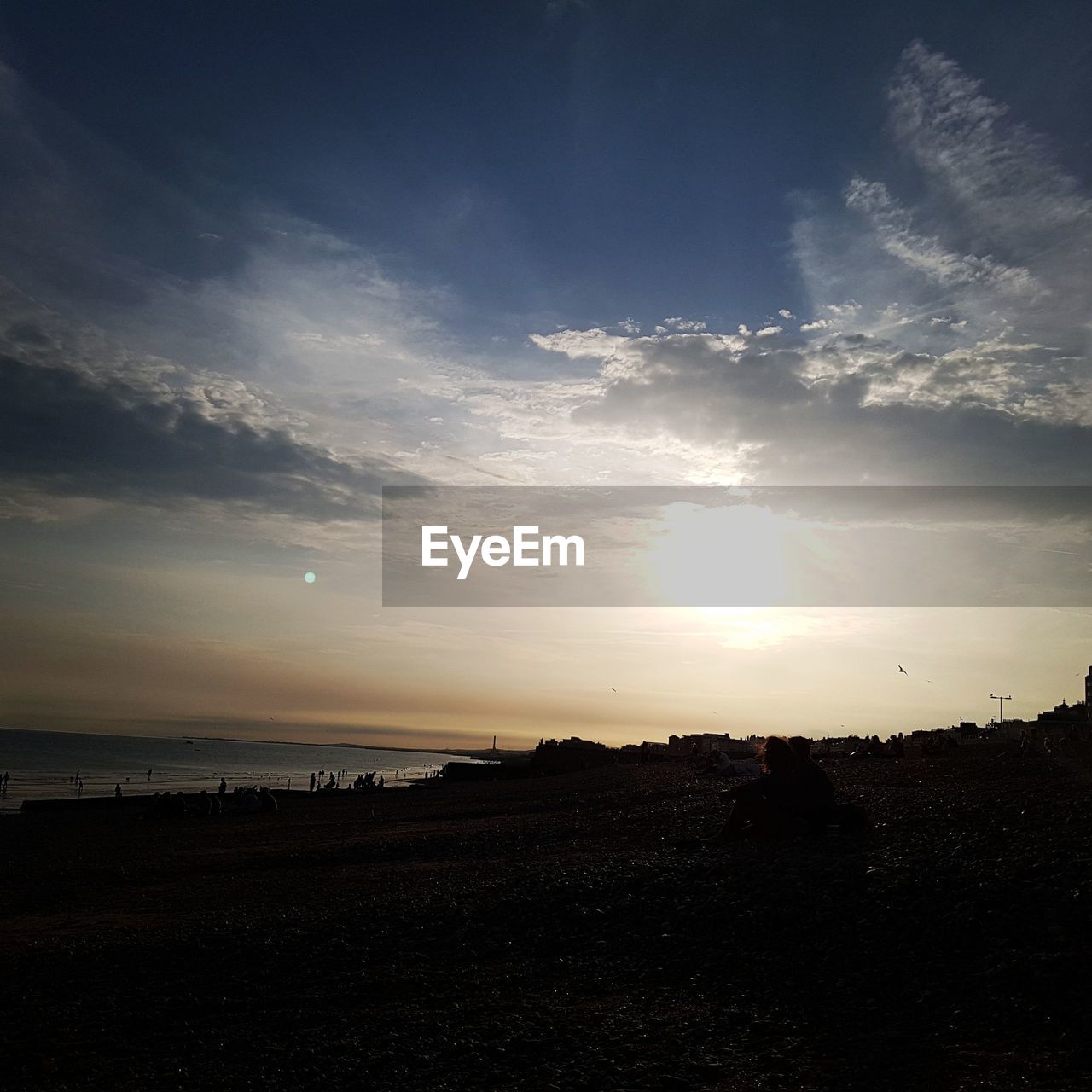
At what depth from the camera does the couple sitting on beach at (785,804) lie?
49.4ft

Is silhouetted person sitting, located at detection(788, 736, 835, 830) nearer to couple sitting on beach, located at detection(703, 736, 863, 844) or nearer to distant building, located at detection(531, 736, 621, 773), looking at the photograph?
couple sitting on beach, located at detection(703, 736, 863, 844)

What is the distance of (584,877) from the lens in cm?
1457

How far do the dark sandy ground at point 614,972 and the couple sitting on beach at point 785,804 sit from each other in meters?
0.88

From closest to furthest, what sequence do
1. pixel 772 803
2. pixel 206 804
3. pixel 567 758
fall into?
pixel 772 803, pixel 206 804, pixel 567 758

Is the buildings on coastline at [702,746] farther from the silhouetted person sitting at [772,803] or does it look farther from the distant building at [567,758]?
the silhouetted person sitting at [772,803]

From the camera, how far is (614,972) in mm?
10180

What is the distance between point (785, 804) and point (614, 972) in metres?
6.21

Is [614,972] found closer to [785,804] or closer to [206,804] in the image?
[785,804]

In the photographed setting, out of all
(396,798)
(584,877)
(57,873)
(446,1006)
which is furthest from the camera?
(396,798)

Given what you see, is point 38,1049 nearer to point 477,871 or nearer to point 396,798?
point 477,871

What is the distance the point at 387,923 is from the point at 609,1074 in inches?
269

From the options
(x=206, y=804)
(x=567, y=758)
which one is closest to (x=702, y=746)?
(x=567, y=758)

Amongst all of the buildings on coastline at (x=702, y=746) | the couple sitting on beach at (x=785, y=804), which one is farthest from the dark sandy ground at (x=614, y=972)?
the buildings on coastline at (x=702, y=746)

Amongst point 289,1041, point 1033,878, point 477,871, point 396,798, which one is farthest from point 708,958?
point 396,798
